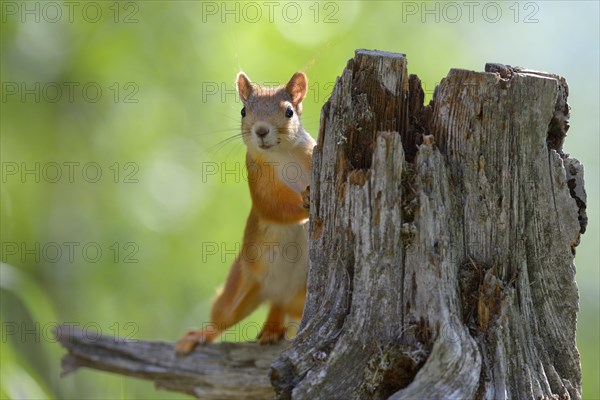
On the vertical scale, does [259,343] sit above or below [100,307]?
below

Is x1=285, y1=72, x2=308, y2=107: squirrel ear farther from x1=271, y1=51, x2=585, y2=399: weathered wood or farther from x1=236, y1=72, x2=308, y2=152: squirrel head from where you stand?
x1=271, y1=51, x2=585, y2=399: weathered wood

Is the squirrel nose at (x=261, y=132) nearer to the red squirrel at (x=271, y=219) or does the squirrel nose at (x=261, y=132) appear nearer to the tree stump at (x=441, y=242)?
the red squirrel at (x=271, y=219)

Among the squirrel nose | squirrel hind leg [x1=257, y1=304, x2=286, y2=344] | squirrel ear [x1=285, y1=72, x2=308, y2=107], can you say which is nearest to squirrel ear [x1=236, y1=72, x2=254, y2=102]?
squirrel ear [x1=285, y1=72, x2=308, y2=107]

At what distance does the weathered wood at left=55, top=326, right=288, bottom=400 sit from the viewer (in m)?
5.73

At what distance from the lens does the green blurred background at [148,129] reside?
8953 mm

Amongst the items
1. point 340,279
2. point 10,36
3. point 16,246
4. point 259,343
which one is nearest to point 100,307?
Result: point 16,246

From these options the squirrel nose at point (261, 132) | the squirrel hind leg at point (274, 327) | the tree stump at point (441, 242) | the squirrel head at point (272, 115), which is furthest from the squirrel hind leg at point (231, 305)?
the tree stump at point (441, 242)

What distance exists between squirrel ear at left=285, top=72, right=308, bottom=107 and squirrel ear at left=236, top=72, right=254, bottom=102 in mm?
270

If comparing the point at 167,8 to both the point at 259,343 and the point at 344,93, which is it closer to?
the point at 259,343

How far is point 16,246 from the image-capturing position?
9805 mm

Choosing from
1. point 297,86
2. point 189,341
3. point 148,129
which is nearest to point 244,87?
point 297,86

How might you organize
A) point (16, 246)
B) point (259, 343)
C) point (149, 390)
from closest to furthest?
1. point (259, 343)
2. point (149, 390)
3. point (16, 246)

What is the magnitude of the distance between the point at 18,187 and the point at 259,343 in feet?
17.8

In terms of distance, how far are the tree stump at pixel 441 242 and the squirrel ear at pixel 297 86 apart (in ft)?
6.72
